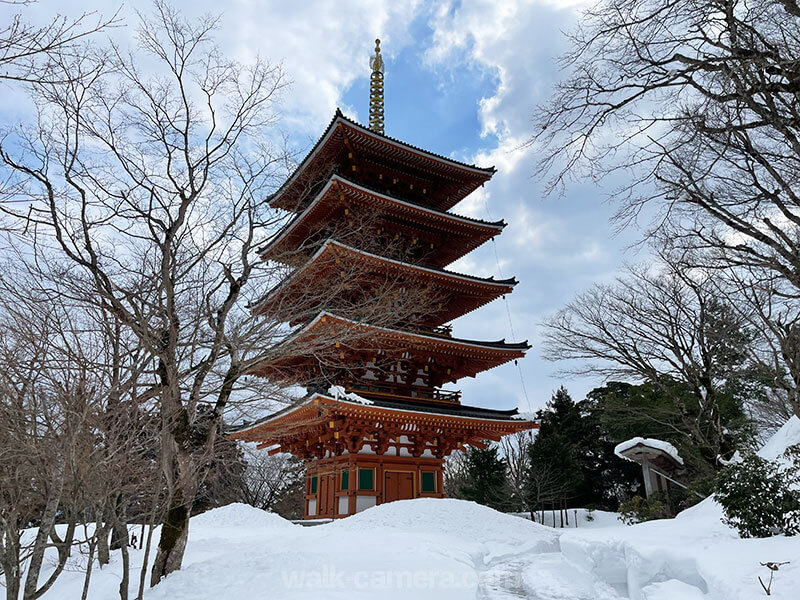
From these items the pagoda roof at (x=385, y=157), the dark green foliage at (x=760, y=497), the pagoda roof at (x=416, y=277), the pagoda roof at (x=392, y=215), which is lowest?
the dark green foliage at (x=760, y=497)

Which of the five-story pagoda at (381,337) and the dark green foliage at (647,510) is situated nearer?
the five-story pagoda at (381,337)

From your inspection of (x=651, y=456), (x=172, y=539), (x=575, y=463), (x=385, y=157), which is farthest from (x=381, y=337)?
(x=575, y=463)

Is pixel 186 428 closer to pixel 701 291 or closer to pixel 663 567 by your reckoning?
pixel 663 567

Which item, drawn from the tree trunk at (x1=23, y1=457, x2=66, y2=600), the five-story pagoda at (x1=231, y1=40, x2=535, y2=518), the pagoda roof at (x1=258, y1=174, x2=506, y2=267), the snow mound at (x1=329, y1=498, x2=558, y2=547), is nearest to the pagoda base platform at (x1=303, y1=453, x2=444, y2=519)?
the five-story pagoda at (x1=231, y1=40, x2=535, y2=518)

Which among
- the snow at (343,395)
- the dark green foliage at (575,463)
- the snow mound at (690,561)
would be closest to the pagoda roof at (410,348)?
the snow at (343,395)

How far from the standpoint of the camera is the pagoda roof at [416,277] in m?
15.2

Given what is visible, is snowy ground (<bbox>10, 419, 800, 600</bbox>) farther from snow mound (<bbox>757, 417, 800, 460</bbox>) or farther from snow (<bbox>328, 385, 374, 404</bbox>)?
snow (<bbox>328, 385, 374, 404</bbox>)

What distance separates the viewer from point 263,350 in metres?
9.05

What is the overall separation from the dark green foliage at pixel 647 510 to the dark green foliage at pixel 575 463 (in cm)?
552

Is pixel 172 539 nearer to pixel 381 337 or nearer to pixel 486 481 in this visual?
pixel 381 337

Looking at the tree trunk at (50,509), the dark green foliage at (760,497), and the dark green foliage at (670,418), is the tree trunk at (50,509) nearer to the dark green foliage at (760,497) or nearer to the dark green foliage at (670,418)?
the dark green foliage at (760,497)

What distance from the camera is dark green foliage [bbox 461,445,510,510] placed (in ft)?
89.5

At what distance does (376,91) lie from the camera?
81.3ft

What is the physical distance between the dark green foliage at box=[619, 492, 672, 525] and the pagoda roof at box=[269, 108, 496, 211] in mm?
13620
